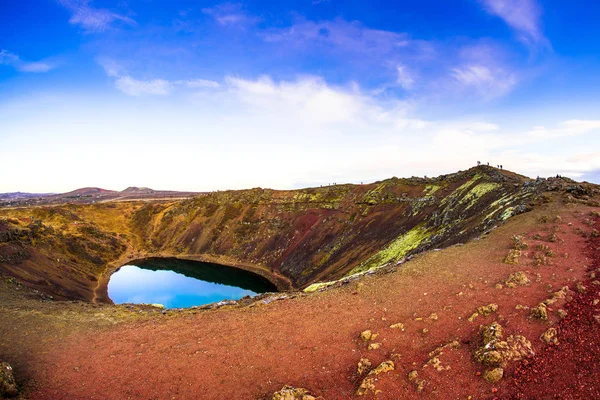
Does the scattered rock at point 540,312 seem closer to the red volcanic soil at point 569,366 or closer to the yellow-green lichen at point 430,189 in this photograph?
the red volcanic soil at point 569,366

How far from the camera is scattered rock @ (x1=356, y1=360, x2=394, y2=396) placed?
11750mm

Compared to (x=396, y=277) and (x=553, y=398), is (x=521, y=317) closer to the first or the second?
(x=553, y=398)

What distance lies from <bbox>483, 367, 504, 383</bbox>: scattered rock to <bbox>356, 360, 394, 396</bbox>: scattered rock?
11.1 ft

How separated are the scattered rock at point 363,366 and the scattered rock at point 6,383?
50.3 feet

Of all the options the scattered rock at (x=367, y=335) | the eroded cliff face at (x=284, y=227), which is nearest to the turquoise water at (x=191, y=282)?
the eroded cliff face at (x=284, y=227)

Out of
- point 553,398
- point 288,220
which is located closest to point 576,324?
point 553,398

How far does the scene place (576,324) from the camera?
42.7ft

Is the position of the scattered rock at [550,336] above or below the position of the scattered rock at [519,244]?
below

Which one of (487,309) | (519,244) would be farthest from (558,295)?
(519,244)

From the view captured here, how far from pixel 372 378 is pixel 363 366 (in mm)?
1014

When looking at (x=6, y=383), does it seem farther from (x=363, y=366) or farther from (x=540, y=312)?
(x=540, y=312)

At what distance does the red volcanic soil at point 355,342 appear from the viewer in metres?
11.6

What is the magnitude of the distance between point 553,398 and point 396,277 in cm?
1192

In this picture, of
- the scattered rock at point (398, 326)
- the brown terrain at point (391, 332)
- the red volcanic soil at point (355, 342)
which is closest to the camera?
the red volcanic soil at point (355, 342)
